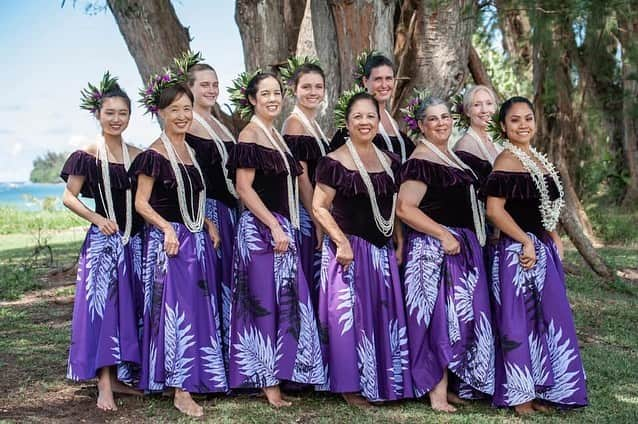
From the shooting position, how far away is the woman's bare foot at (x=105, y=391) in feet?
15.6

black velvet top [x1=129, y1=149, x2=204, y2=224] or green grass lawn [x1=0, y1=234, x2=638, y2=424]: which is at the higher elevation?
black velvet top [x1=129, y1=149, x2=204, y2=224]

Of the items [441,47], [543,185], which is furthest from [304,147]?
[441,47]

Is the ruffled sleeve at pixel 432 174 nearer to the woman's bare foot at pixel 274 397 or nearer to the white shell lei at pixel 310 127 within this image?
the white shell lei at pixel 310 127

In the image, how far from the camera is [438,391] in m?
4.72

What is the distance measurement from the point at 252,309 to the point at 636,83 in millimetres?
14097

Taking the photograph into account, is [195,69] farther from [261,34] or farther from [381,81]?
[261,34]

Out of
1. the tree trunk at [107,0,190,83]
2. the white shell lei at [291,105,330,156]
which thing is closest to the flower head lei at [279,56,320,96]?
the white shell lei at [291,105,330,156]

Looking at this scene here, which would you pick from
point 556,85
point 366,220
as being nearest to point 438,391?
point 366,220

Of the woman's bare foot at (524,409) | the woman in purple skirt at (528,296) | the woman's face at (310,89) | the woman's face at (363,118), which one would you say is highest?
the woman's face at (310,89)

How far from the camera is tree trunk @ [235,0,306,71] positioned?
7648 mm

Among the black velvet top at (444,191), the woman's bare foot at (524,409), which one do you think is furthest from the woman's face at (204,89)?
the woman's bare foot at (524,409)

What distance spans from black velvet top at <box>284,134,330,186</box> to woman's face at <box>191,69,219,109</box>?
1.96 ft

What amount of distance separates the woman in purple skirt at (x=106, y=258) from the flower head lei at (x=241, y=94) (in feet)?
2.23

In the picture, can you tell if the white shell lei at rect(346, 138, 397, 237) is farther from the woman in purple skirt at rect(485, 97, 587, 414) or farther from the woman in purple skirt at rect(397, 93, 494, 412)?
the woman in purple skirt at rect(485, 97, 587, 414)
